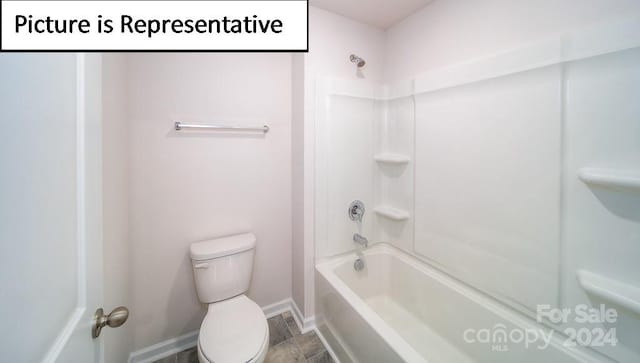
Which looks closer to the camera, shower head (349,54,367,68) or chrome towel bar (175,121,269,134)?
chrome towel bar (175,121,269,134)

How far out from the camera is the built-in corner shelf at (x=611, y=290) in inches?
31.0

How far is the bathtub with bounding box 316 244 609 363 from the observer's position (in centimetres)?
103

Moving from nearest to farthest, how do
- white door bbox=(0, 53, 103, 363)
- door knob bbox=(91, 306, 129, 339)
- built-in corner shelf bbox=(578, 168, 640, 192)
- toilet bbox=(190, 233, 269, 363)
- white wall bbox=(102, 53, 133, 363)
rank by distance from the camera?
white door bbox=(0, 53, 103, 363) < door knob bbox=(91, 306, 129, 339) < built-in corner shelf bbox=(578, 168, 640, 192) < white wall bbox=(102, 53, 133, 363) < toilet bbox=(190, 233, 269, 363)

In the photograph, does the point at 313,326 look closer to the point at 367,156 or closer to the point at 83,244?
the point at 367,156

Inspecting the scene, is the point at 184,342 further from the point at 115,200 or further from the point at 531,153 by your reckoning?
the point at 531,153

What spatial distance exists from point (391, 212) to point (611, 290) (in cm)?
109

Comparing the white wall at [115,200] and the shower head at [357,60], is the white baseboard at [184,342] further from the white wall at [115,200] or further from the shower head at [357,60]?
the shower head at [357,60]

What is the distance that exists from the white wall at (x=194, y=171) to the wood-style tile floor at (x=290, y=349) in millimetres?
152

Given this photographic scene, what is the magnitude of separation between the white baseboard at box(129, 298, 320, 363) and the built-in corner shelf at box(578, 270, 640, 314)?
4.35 feet

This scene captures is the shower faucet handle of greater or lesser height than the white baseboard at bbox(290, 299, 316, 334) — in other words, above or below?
above

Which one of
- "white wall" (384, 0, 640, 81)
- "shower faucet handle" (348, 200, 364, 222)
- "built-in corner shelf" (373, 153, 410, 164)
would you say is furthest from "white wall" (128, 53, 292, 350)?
"white wall" (384, 0, 640, 81)

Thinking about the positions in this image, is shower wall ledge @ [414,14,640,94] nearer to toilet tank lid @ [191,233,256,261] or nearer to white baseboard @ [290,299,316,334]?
toilet tank lid @ [191,233,256,261]

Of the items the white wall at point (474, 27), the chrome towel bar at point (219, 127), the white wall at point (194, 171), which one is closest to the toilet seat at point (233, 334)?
the white wall at point (194, 171)

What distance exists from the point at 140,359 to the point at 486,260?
216cm
